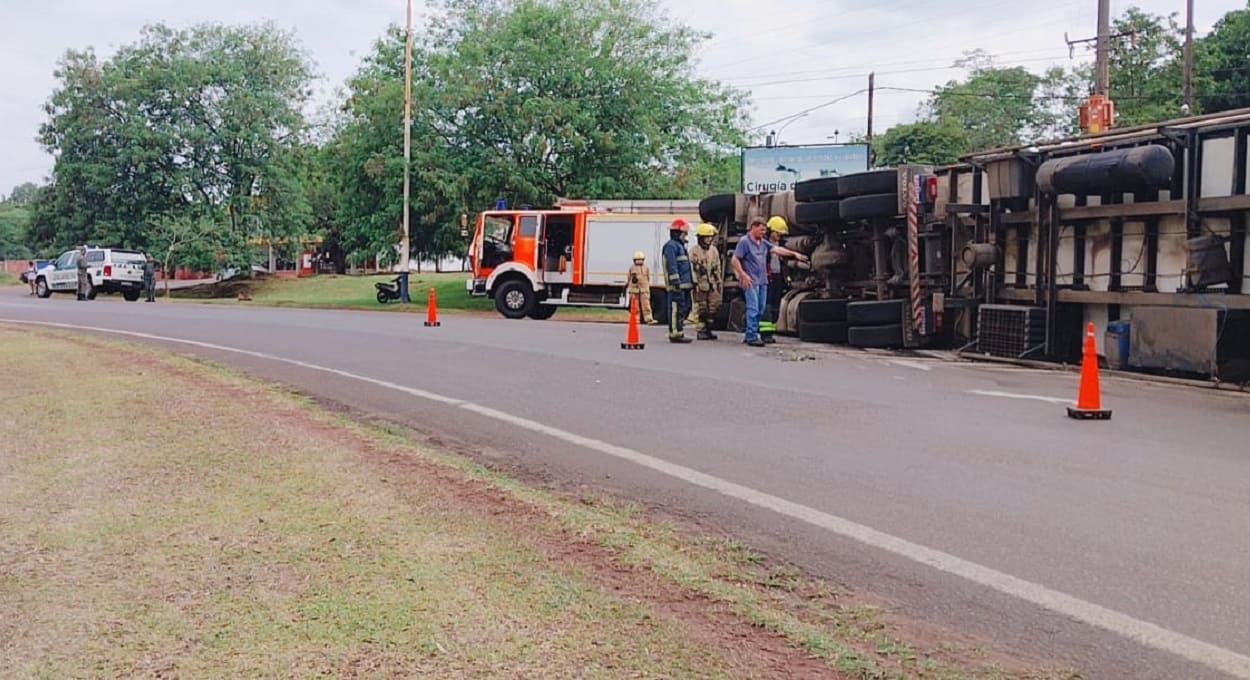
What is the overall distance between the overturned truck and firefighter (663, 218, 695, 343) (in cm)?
169

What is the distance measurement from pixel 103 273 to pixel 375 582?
116 ft

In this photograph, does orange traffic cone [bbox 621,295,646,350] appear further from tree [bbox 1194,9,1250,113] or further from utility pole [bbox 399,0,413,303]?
tree [bbox 1194,9,1250,113]

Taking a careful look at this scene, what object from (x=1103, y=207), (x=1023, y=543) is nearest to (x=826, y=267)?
(x=1103, y=207)

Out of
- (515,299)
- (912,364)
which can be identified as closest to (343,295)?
(515,299)

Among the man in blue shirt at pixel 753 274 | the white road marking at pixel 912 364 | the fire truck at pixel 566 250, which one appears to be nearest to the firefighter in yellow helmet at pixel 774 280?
the man in blue shirt at pixel 753 274

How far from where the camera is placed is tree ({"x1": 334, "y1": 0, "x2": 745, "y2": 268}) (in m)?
31.3

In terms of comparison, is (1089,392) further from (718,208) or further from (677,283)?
(718,208)

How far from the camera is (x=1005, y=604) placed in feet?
13.8

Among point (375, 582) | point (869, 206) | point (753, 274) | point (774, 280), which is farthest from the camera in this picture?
point (774, 280)

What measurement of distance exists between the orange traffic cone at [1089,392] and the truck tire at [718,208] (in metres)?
9.96

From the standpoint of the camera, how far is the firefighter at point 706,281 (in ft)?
51.3

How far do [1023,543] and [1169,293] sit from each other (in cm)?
730

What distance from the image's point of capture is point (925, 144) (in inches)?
2056

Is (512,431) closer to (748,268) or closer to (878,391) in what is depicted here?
(878,391)
